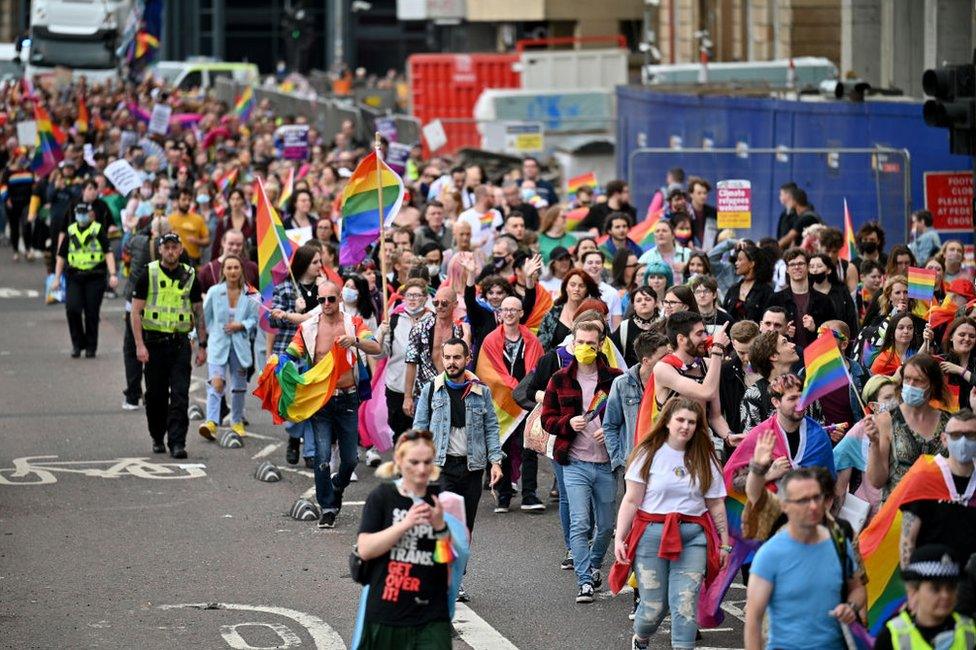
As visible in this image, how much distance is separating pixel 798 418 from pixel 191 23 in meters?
83.9

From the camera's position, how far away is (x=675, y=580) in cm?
968

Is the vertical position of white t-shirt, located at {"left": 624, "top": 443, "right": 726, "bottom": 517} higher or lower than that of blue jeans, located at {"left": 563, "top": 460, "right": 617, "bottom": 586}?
higher

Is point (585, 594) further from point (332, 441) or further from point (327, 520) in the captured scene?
point (332, 441)

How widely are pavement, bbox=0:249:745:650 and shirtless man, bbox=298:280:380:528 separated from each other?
0.28 metres

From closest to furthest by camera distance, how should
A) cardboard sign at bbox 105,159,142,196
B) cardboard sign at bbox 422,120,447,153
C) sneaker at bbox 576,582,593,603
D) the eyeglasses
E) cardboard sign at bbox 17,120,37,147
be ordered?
the eyeglasses, sneaker at bbox 576,582,593,603, cardboard sign at bbox 105,159,142,196, cardboard sign at bbox 422,120,447,153, cardboard sign at bbox 17,120,37,147

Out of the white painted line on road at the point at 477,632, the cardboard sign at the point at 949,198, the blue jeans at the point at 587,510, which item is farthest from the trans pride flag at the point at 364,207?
the cardboard sign at the point at 949,198

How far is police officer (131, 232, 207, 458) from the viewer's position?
51.8 feet

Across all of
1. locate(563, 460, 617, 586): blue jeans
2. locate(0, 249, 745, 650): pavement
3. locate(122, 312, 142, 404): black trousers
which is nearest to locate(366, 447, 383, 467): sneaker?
locate(0, 249, 745, 650): pavement

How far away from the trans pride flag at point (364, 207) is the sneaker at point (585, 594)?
5.22 metres

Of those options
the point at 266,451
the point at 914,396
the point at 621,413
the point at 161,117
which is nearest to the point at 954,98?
the point at 621,413

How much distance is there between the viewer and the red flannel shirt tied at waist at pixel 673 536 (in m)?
9.56

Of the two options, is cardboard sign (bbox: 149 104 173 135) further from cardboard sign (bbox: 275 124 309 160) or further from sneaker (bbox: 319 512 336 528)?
sneaker (bbox: 319 512 336 528)

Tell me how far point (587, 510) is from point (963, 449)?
122 inches

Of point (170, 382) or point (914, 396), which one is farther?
point (170, 382)
